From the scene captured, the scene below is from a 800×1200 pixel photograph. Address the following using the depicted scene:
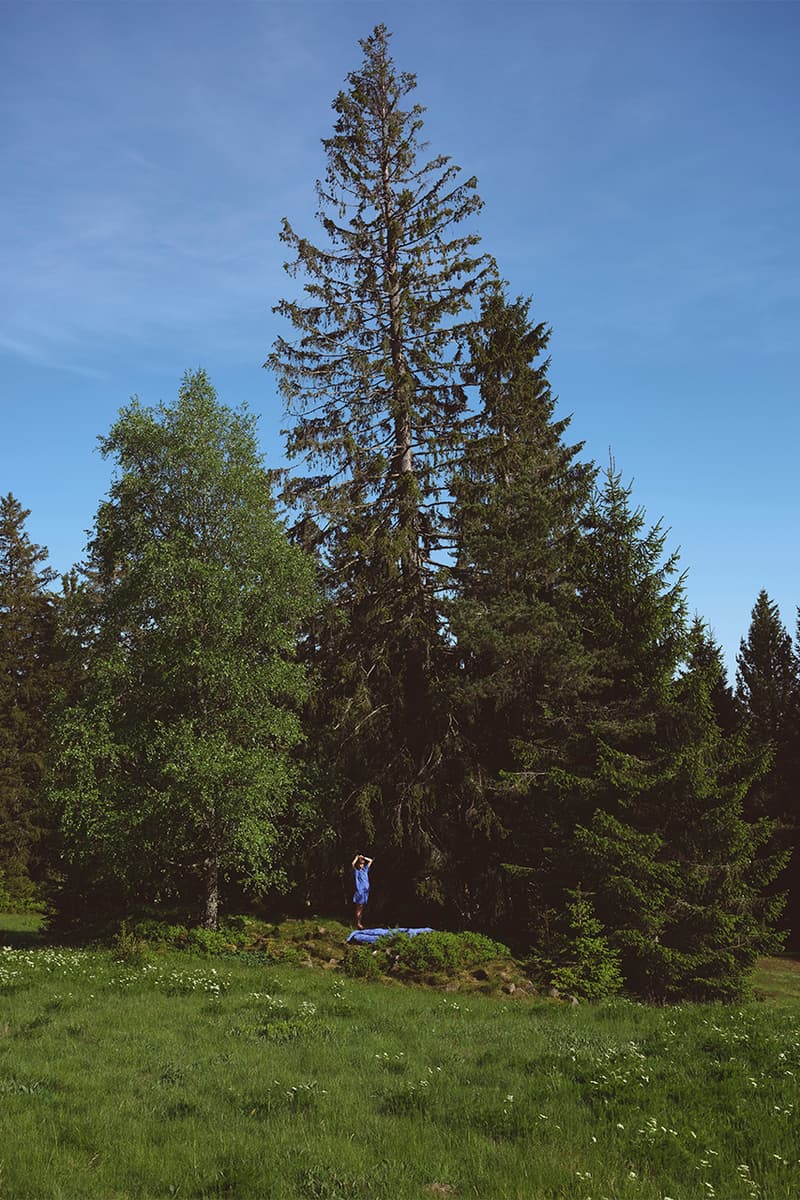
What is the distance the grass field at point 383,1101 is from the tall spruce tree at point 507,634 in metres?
8.90

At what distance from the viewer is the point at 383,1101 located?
8.32 m

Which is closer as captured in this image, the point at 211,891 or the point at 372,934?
the point at 372,934

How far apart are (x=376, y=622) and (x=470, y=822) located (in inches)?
271

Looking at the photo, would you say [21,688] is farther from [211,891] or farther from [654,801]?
[654,801]

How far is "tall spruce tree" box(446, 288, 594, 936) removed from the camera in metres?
21.6

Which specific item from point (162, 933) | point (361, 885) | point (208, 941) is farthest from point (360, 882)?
point (162, 933)

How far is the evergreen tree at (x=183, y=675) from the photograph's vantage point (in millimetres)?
19922

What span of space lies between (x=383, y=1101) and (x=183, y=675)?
47.5 ft

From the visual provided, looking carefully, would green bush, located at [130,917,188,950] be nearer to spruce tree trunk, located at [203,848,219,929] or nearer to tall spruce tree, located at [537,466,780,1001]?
spruce tree trunk, located at [203,848,219,929]

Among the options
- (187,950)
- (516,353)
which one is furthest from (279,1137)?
(516,353)

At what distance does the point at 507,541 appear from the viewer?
919 inches

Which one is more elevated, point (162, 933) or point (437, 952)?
point (437, 952)

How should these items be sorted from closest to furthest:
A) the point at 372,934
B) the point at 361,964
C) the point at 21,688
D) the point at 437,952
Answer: the point at 361,964
the point at 437,952
the point at 372,934
the point at 21,688

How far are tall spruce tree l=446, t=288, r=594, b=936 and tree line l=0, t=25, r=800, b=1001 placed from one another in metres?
0.10
